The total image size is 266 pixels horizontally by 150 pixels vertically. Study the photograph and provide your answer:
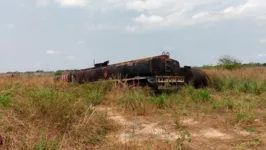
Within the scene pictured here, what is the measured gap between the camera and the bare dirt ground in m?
3.88

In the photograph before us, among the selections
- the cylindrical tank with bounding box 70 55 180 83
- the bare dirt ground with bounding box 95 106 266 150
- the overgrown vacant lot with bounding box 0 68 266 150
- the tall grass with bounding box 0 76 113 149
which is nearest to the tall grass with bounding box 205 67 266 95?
the cylindrical tank with bounding box 70 55 180 83

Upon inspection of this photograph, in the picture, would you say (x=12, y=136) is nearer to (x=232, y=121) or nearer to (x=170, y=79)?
(x=232, y=121)

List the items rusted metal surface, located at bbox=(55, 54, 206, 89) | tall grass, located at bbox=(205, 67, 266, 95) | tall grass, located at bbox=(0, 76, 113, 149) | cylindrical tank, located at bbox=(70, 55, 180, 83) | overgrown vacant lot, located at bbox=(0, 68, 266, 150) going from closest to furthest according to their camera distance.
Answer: tall grass, located at bbox=(0, 76, 113, 149), overgrown vacant lot, located at bbox=(0, 68, 266, 150), rusted metal surface, located at bbox=(55, 54, 206, 89), cylindrical tank, located at bbox=(70, 55, 180, 83), tall grass, located at bbox=(205, 67, 266, 95)

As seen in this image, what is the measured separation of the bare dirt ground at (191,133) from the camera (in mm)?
3879

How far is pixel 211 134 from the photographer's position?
14.6 ft

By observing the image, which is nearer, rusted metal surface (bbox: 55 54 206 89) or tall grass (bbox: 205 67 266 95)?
rusted metal surface (bbox: 55 54 206 89)

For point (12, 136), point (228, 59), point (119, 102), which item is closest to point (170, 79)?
point (119, 102)

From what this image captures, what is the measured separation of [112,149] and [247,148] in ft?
6.69

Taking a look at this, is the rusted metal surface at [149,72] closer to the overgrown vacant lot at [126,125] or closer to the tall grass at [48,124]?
the overgrown vacant lot at [126,125]

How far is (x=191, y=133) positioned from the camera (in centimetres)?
443

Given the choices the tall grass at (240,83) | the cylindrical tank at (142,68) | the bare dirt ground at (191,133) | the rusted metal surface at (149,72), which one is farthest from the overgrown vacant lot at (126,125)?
the tall grass at (240,83)

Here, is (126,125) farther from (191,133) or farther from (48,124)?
(48,124)

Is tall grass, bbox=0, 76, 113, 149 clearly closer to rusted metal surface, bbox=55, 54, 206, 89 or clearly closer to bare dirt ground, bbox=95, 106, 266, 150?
bare dirt ground, bbox=95, 106, 266, 150

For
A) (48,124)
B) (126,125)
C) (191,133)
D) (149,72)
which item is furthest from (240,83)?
(48,124)
